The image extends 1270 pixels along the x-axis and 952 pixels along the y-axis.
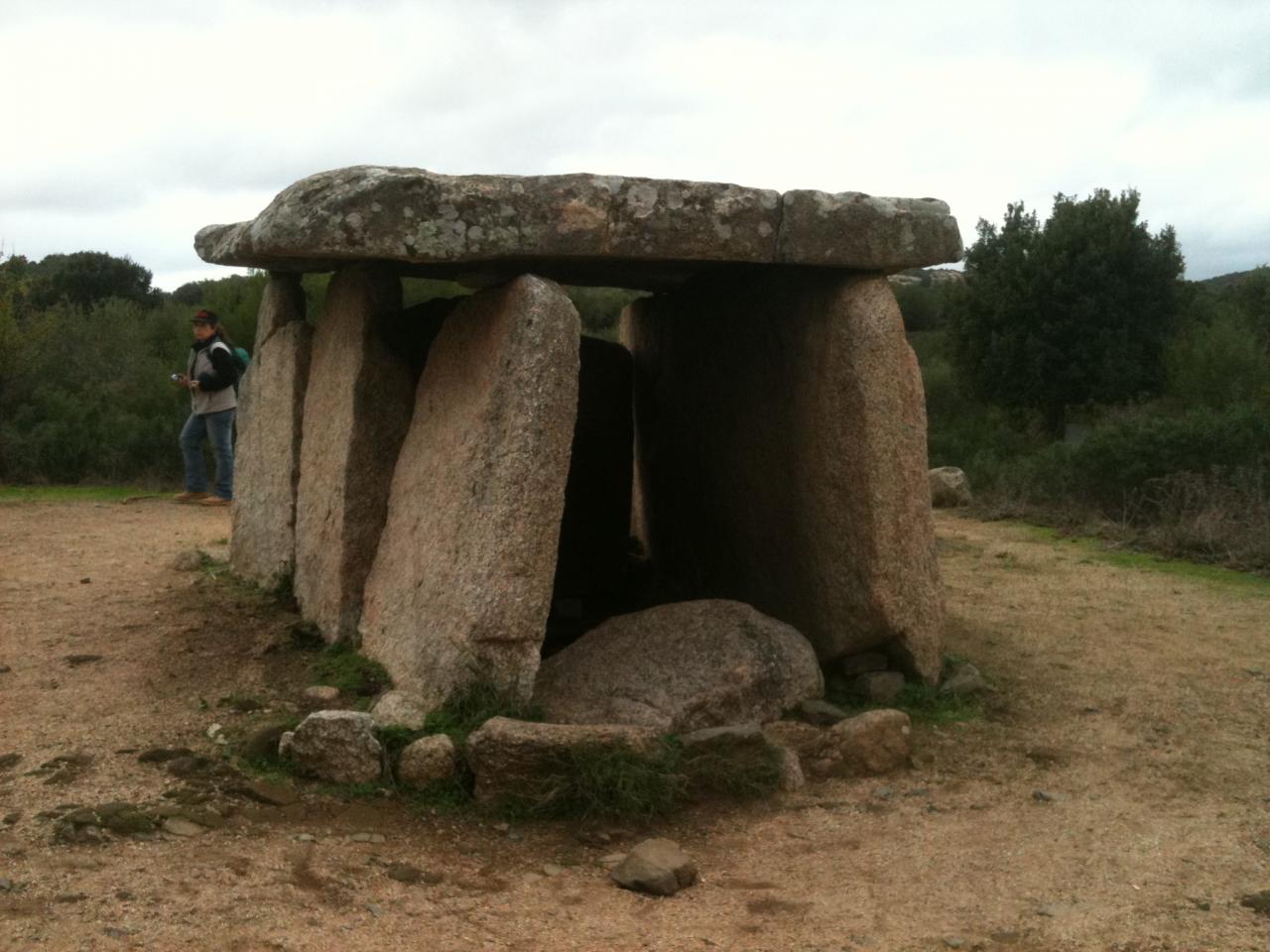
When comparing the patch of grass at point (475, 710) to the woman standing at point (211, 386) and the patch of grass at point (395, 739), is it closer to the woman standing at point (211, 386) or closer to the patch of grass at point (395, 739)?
the patch of grass at point (395, 739)

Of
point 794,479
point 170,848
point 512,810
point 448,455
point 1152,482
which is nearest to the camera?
point 170,848

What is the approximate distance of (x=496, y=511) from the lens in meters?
5.22

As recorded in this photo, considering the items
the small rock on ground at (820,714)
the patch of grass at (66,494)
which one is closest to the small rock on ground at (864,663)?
the small rock on ground at (820,714)

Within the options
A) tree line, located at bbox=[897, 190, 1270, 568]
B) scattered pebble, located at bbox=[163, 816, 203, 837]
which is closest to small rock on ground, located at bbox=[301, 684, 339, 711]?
scattered pebble, located at bbox=[163, 816, 203, 837]

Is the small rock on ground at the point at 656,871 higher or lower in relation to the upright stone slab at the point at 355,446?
lower

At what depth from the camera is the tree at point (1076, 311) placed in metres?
18.8

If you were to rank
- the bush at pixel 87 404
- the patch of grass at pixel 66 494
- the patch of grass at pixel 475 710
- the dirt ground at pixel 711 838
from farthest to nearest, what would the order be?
the bush at pixel 87 404 < the patch of grass at pixel 66 494 < the patch of grass at pixel 475 710 < the dirt ground at pixel 711 838

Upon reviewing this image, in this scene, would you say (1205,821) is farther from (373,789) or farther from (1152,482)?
(1152,482)

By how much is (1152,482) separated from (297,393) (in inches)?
292

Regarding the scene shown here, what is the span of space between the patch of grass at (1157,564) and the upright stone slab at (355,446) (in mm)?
5735

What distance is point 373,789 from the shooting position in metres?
4.74

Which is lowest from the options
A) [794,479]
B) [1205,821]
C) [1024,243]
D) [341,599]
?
[1205,821]

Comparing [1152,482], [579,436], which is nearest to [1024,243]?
[1152,482]

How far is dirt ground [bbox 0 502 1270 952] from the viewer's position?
3770mm
